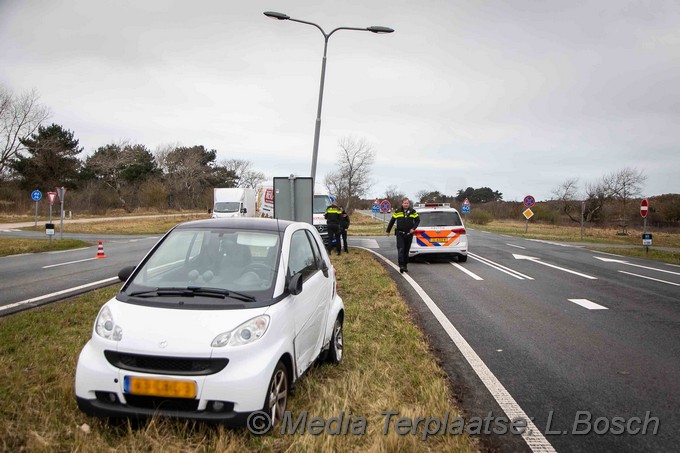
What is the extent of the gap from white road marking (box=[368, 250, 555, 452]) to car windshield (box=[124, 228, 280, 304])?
2.15 m

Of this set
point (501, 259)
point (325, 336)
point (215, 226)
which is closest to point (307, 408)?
point (325, 336)

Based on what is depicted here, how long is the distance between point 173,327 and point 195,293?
17.4 inches

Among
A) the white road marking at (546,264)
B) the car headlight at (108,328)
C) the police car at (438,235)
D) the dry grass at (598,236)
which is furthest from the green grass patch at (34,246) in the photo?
the dry grass at (598,236)

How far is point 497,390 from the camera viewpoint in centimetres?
431

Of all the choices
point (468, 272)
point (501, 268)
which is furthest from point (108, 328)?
point (501, 268)

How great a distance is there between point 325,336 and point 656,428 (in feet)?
9.02

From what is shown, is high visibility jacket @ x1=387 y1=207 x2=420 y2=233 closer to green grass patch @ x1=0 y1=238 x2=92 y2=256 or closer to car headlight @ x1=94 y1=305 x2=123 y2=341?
car headlight @ x1=94 y1=305 x2=123 y2=341

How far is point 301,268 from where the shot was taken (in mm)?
4383

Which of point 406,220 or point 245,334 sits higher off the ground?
point 406,220

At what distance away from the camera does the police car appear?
14.7 meters

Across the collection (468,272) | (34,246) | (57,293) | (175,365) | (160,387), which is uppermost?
(175,365)

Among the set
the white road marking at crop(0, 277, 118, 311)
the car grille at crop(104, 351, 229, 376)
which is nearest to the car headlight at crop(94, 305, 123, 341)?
the car grille at crop(104, 351, 229, 376)

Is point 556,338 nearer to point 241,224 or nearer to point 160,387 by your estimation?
point 241,224

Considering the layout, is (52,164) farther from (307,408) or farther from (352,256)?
(307,408)
